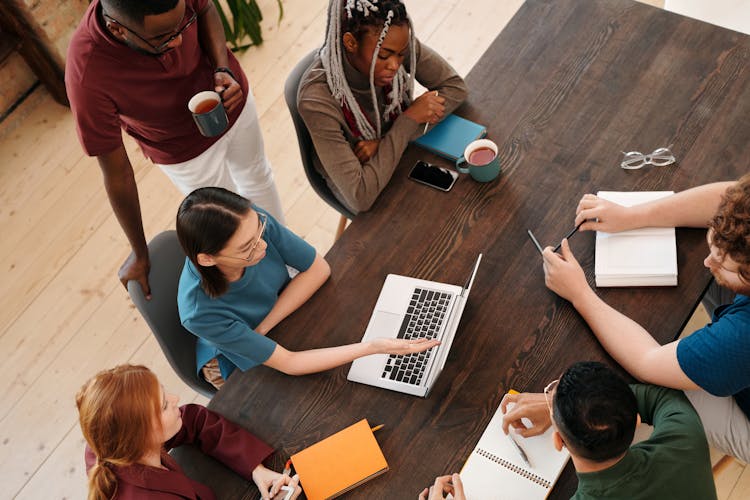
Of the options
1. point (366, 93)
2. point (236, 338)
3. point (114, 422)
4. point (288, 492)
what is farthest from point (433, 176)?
point (114, 422)

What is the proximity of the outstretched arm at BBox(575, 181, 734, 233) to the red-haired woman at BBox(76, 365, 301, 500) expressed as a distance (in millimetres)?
956

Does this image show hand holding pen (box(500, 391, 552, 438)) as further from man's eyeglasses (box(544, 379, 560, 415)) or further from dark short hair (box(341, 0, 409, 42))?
dark short hair (box(341, 0, 409, 42))

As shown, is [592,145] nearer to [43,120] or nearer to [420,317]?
[420,317]

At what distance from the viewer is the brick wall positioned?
10.9 feet

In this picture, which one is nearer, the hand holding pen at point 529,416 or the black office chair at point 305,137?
the hand holding pen at point 529,416

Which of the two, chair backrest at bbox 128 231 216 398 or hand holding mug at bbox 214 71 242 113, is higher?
hand holding mug at bbox 214 71 242 113

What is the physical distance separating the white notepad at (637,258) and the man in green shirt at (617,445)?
367 millimetres

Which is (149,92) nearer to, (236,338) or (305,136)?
(305,136)

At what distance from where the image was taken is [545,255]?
1.79m

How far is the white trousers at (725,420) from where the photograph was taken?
69.4 inches

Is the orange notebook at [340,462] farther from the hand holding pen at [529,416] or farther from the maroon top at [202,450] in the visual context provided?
the hand holding pen at [529,416]

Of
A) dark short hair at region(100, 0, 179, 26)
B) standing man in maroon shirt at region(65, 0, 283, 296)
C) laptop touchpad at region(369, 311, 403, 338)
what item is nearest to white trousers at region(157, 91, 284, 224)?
standing man in maroon shirt at region(65, 0, 283, 296)

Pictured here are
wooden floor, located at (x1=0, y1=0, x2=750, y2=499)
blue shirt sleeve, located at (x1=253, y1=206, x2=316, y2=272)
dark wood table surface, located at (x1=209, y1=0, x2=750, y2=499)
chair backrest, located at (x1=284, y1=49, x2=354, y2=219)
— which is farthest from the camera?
wooden floor, located at (x1=0, y1=0, x2=750, y2=499)

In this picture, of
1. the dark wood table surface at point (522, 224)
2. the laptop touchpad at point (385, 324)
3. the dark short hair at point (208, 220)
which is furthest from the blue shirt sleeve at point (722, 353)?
the dark short hair at point (208, 220)
